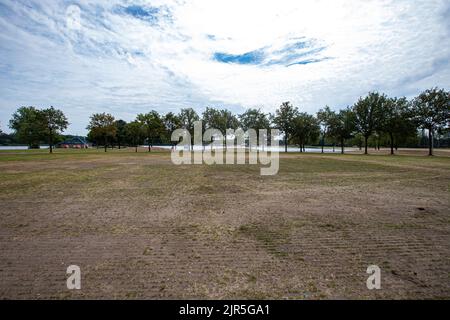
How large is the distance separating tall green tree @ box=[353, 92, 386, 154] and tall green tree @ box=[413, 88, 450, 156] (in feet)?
19.4

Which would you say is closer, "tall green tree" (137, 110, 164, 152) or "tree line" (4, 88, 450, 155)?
"tree line" (4, 88, 450, 155)

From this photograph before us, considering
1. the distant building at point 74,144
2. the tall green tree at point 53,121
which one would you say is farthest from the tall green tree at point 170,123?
the distant building at point 74,144

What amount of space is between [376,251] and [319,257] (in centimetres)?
125

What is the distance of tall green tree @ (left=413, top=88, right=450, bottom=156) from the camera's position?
38572 mm

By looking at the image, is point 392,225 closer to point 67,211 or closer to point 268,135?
point 67,211

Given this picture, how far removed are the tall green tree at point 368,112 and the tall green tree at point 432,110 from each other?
5.92 meters

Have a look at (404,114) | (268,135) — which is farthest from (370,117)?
(268,135)

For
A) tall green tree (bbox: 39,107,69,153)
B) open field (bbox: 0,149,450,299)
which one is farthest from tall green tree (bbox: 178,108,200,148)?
open field (bbox: 0,149,450,299)

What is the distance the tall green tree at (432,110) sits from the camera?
127ft

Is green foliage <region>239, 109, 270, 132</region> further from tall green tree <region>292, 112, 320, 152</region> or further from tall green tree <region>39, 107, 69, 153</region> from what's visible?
tall green tree <region>39, 107, 69, 153</region>

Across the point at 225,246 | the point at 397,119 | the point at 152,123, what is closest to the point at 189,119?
the point at 152,123

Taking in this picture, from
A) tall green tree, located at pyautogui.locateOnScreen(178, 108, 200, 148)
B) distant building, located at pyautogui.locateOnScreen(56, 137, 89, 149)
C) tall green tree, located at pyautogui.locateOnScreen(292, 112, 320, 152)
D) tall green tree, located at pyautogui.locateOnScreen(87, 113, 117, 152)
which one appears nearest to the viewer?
tall green tree, located at pyautogui.locateOnScreen(87, 113, 117, 152)

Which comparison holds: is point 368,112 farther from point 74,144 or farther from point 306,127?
point 74,144
